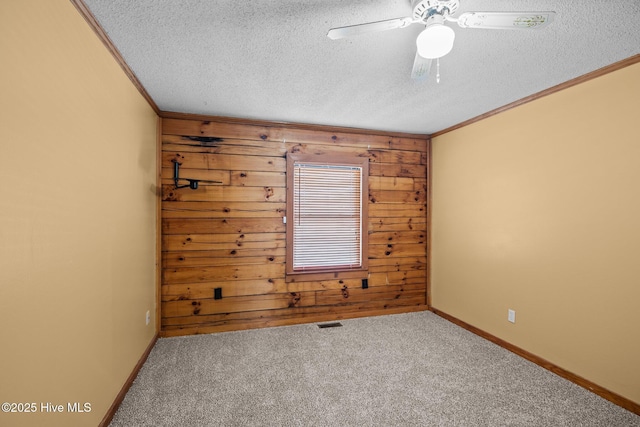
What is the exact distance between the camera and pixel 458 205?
3.64m

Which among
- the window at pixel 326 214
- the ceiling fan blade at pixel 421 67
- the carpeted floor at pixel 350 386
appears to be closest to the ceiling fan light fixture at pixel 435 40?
the ceiling fan blade at pixel 421 67

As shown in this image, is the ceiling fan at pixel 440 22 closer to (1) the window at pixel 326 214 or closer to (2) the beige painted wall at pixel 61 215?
(2) the beige painted wall at pixel 61 215

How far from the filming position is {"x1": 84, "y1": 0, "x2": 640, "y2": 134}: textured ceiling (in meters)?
1.56

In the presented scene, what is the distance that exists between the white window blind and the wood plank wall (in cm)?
19

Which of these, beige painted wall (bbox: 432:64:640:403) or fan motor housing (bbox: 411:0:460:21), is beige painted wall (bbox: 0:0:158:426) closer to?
fan motor housing (bbox: 411:0:460:21)

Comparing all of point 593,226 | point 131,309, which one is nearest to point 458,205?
point 593,226

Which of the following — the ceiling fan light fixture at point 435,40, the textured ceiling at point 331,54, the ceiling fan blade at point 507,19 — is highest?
the textured ceiling at point 331,54

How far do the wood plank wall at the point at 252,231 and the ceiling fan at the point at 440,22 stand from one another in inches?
88.7

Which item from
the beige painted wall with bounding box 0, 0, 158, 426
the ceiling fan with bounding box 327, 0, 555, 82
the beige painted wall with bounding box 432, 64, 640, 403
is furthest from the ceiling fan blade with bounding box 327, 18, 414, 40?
the beige painted wall with bounding box 432, 64, 640, 403

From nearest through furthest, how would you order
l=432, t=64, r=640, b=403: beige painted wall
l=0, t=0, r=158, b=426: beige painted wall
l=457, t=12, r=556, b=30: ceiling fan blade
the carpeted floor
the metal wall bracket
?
1. l=0, t=0, r=158, b=426: beige painted wall
2. l=457, t=12, r=556, b=30: ceiling fan blade
3. the carpeted floor
4. l=432, t=64, r=640, b=403: beige painted wall
5. the metal wall bracket

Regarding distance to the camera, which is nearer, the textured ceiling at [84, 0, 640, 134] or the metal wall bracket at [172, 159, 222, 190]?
the textured ceiling at [84, 0, 640, 134]

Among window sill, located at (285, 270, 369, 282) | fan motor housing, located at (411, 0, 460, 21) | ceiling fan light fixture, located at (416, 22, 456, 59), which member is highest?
fan motor housing, located at (411, 0, 460, 21)

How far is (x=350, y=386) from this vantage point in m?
2.27

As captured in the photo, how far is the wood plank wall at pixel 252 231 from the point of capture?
3.25 meters
